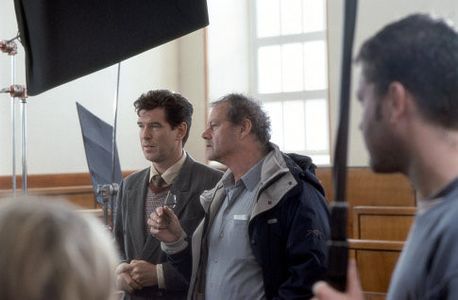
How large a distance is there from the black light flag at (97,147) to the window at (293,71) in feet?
11.5

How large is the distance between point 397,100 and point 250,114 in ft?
4.59

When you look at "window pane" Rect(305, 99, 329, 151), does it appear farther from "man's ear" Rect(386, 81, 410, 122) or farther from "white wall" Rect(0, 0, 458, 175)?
"man's ear" Rect(386, 81, 410, 122)

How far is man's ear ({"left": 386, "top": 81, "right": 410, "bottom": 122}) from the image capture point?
3.84ft

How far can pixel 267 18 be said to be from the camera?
8078 mm

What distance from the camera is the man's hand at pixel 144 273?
2525 millimetres

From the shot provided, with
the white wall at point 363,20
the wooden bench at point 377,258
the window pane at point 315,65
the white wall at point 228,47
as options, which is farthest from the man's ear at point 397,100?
the white wall at point 228,47

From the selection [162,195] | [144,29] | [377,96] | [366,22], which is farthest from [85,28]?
[366,22]

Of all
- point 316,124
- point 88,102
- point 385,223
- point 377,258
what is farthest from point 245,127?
point 316,124

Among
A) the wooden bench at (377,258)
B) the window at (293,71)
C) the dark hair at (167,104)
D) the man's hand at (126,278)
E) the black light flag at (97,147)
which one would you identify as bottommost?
the wooden bench at (377,258)

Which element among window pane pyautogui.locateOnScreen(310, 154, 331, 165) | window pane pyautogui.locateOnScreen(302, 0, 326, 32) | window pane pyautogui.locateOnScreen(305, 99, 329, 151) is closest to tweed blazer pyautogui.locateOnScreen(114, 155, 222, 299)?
window pane pyautogui.locateOnScreen(310, 154, 331, 165)

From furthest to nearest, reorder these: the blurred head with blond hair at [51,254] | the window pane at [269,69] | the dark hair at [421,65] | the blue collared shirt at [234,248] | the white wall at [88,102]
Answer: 1. the window pane at [269,69]
2. the white wall at [88,102]
3. the blue collared shirt at [234,248]
4. the dark hair at [421,65]
5. the blurred head with blond hair at [51,254]

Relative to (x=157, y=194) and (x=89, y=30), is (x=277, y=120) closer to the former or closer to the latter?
(x=157, y=194)

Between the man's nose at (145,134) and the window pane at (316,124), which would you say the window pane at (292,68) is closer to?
the window pane at (316,124)

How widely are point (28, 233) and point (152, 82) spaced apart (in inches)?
265
